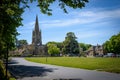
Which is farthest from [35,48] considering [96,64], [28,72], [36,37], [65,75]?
[65,75]

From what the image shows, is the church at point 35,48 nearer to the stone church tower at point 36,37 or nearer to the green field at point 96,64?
the stone church tower at point 36,37

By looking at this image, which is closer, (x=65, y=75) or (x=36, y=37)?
(x=65, y=75)

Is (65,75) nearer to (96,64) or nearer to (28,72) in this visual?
(28,72)

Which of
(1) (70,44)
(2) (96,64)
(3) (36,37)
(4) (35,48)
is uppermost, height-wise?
(3) (36,37)

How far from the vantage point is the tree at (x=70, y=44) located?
459ft

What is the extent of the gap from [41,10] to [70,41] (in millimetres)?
130702

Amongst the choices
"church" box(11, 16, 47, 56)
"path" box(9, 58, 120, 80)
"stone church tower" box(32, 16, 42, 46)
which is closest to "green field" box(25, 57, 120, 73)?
"path" box(9, 58, 120, 80)

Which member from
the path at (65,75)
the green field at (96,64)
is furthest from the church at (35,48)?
the path at (65,75)

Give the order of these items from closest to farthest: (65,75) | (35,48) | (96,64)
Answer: (65,75), (96,64), (35,48)

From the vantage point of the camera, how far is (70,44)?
139 metres

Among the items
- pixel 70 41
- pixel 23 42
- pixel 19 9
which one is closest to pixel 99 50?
pixel 70 41

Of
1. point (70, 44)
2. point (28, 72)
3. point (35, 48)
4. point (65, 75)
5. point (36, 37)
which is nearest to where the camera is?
point (65, 75)

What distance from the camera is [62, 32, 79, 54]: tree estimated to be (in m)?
140

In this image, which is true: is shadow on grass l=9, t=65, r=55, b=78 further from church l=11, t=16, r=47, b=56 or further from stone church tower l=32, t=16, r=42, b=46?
stone church tower l=32, t=16, r=42, b=46
